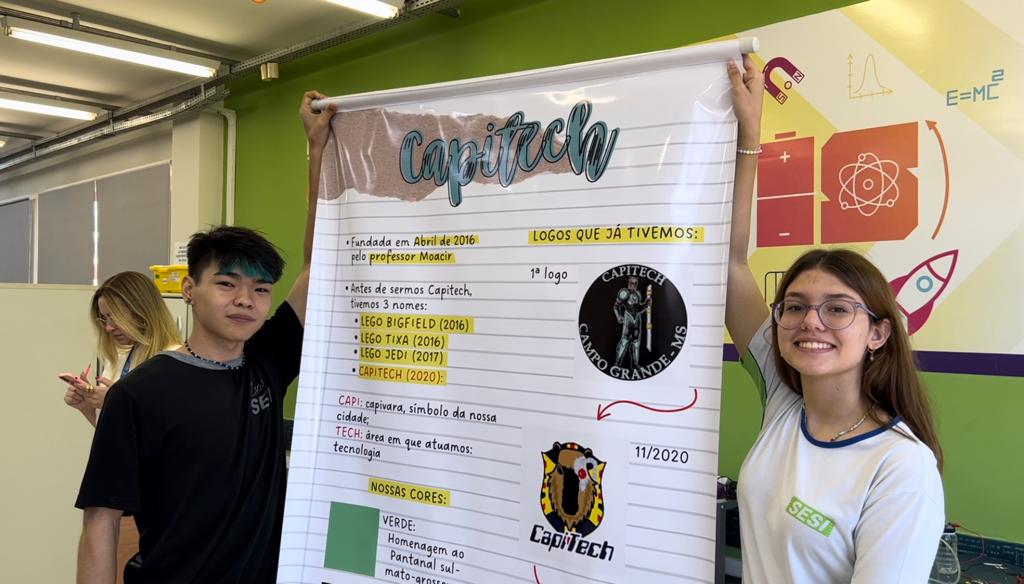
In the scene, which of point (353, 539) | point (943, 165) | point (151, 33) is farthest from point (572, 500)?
point (151, 33)

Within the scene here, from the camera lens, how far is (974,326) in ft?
7.94

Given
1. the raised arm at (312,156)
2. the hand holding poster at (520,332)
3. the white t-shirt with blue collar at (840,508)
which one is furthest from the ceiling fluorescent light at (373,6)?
the white t-shirt with blue collar at (840,508)

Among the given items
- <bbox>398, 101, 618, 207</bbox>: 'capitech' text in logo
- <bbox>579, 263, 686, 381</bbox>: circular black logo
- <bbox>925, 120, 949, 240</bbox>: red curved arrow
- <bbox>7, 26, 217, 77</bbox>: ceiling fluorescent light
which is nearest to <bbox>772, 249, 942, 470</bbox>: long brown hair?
<bbox>579, 263, 686, 381</bbox>: circular black logo

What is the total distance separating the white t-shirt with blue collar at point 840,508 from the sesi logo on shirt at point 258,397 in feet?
3.67

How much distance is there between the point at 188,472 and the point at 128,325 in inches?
68.0

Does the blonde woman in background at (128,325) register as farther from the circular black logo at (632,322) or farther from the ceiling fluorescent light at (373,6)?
the circular black logo at (632,322)

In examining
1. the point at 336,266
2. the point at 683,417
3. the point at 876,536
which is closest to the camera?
the point at 876,536

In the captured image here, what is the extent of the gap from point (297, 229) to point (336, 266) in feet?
11.1

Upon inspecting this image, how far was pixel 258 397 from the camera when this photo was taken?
178cm

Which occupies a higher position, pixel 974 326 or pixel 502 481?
pixel 974 326

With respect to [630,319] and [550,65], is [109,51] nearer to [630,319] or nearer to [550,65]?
[550,65]

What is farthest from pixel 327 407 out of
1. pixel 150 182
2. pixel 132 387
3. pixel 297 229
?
pixel 150 182

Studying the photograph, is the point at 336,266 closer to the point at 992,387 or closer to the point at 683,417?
the point at 683,417

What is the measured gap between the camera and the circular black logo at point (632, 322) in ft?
4.58
